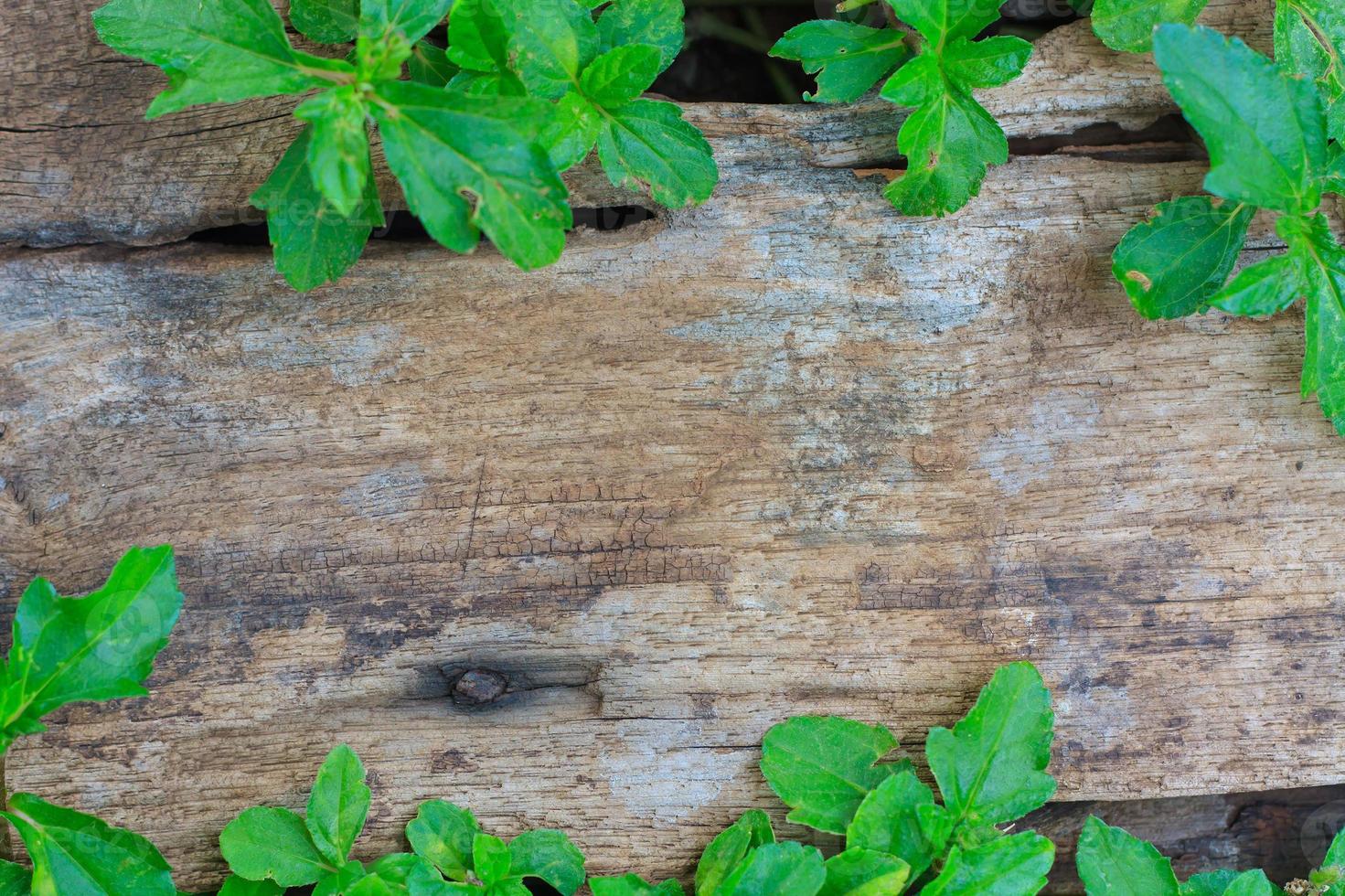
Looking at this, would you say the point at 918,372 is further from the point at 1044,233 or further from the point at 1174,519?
the point at 1174,519

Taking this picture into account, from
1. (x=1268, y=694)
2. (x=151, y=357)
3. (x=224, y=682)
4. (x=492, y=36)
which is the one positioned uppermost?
(x=492, y=36)

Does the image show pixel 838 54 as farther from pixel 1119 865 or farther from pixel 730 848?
pixel 1119 865

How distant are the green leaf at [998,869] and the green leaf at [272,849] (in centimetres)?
134

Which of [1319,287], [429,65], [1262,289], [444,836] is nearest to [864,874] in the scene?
[444,836]

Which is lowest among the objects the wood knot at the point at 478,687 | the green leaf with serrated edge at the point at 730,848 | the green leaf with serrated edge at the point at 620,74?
the green leaf with serrated edge at the point at 730,848

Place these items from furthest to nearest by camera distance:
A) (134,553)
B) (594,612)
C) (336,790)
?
(594,612), (336,790), (134,553)

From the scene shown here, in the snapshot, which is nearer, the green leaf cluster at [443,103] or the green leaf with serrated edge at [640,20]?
the green leaf cluster at [443,103]

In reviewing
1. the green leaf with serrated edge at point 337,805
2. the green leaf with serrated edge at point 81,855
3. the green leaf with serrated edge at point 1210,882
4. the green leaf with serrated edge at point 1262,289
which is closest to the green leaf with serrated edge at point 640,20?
the green leaf with serrated edge at point 1262,289

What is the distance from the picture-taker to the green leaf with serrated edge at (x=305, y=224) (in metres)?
1.99

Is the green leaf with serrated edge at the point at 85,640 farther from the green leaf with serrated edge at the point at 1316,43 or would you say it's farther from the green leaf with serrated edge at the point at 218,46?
the green leaf with serrated edge at the point at 1316,43

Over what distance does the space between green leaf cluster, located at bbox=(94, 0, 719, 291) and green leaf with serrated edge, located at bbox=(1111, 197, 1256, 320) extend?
95 cm

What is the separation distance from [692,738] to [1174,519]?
1.25 metres

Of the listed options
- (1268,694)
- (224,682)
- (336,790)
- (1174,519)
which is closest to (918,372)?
(1174,519)

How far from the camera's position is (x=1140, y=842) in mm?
2174
